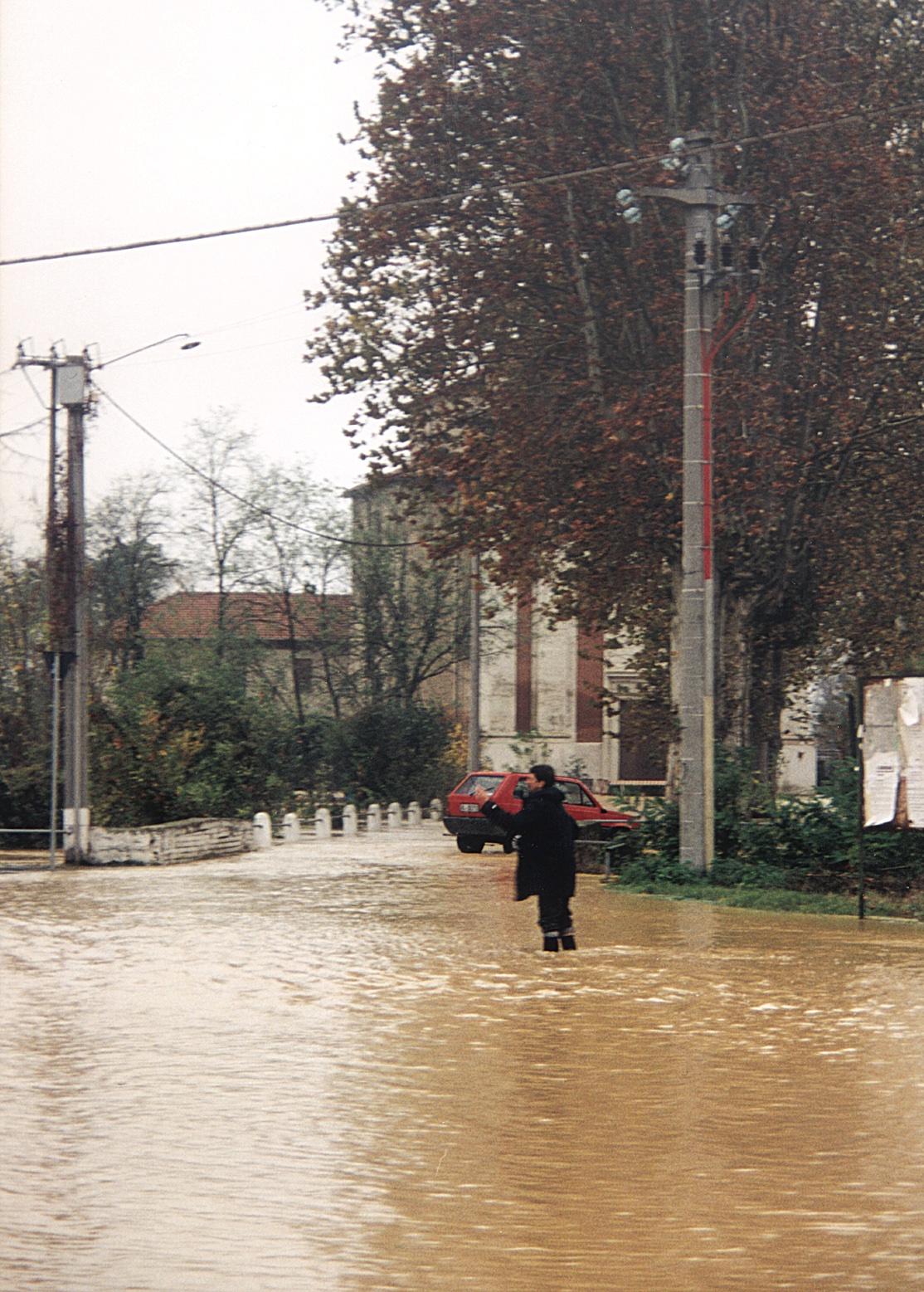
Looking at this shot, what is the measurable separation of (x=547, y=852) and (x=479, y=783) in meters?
20.1

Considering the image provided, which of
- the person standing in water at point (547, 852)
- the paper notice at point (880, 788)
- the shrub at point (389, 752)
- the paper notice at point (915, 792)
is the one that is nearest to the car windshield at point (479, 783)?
the shrub at point (389, 752)

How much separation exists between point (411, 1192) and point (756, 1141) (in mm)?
1879

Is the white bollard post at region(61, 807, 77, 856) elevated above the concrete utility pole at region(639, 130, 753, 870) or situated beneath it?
situated beneath

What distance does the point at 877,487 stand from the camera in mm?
31984

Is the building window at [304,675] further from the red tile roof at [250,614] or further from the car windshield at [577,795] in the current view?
the car windshield at [577,795]

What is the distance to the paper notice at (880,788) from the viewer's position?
778 inches

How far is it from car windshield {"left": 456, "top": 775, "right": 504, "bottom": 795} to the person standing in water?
19.4m

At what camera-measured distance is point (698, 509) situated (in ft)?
79.3

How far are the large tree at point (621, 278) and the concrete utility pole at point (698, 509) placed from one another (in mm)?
1963

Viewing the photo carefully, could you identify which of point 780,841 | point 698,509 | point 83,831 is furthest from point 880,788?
point 83,831

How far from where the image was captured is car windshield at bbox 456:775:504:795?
116ft

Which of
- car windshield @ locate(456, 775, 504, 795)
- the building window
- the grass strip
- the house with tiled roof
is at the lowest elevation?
the grass strip

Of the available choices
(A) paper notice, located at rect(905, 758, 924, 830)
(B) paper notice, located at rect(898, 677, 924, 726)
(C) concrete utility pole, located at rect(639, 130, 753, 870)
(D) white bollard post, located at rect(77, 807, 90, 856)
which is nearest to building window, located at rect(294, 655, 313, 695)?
(D) white bollard post, located at rect(77, 807, 90, 856)

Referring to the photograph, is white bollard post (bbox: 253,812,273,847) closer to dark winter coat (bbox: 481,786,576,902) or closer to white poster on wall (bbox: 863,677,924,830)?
white poster on wall (bbox: 863,677,924,830)
